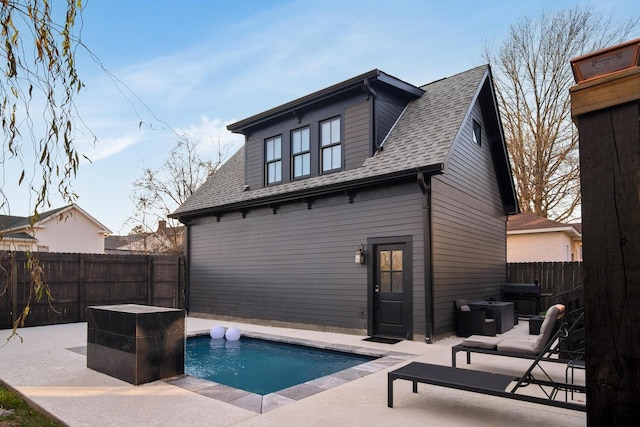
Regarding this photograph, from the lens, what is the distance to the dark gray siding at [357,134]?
9391mm

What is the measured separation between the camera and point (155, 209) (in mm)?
21344

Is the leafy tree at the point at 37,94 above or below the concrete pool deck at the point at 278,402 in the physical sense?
above

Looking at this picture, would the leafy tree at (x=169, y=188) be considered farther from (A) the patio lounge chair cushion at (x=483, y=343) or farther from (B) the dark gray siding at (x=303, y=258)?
(A) the patio lounge chair cushion at (x=483, y=343)

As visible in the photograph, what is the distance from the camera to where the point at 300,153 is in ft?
35.0

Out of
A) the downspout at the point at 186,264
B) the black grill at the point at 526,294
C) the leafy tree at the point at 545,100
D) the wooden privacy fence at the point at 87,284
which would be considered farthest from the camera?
the leafy tree at the point at 545,100

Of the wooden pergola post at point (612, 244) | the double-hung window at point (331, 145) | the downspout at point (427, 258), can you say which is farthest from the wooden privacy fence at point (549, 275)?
the wooden pergola post at point (612, 244)

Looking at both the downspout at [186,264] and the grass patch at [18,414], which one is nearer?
the grass patch at [18,414]

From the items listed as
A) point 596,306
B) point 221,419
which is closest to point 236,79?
point 221,419

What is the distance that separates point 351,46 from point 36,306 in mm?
10241

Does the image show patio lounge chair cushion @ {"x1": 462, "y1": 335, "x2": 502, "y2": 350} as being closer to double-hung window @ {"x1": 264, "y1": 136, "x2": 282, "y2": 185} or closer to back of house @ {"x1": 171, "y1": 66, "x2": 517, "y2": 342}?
back of house @ {"x1": 171, "y1": 66, "x2": 517, "y2": 342}

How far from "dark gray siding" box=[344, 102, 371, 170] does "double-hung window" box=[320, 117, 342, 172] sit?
263 mm

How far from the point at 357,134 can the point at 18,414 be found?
293 inches

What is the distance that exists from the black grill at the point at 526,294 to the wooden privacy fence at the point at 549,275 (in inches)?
16.3

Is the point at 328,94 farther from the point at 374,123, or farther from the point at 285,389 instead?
the point at 285,389
